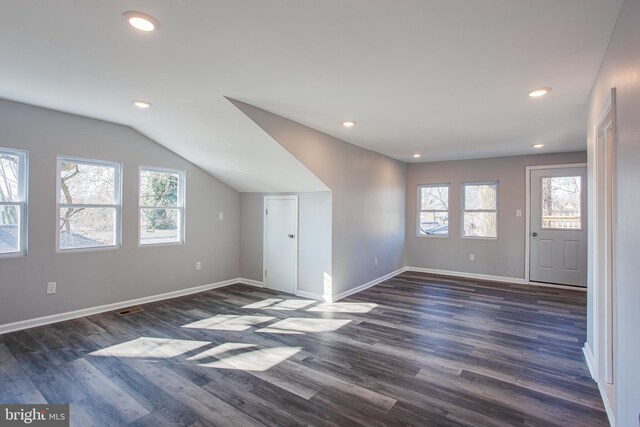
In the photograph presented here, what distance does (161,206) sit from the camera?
4789 mm

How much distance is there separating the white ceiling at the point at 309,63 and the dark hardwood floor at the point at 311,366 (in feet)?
7.13

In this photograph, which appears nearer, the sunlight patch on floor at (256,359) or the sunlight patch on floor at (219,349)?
the sunlight patch on floor at (256,359)

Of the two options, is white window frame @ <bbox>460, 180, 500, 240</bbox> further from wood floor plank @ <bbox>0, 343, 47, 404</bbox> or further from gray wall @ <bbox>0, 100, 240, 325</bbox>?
wood floor plank @ <bbox>0, 343, 47, 404</bbox>

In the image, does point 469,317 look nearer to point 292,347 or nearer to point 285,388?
point 292,347

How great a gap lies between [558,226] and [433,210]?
217 centimetres

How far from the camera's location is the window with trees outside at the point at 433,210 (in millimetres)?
6805

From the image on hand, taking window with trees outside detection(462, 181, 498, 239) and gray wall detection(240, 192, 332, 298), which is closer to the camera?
gray wall detection(240, 192, 332, 298)

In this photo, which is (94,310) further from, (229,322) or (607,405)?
(607,405)

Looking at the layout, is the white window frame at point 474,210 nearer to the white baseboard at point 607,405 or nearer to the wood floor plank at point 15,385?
the white baseboard at point 607,405

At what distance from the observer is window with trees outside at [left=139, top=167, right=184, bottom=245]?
4.64m

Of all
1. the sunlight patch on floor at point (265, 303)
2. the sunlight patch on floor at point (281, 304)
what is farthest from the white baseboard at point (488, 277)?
the sunlight patch on floor at point (265, 303)

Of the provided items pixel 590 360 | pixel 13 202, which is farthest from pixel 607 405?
pixel 13 202

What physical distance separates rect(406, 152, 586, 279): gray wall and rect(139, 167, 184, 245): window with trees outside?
4.61m

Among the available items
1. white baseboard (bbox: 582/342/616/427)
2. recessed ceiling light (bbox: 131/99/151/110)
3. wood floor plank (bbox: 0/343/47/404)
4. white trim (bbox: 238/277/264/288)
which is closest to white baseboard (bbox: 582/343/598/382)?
white baseboard (bbox: 582/342/616/427)
